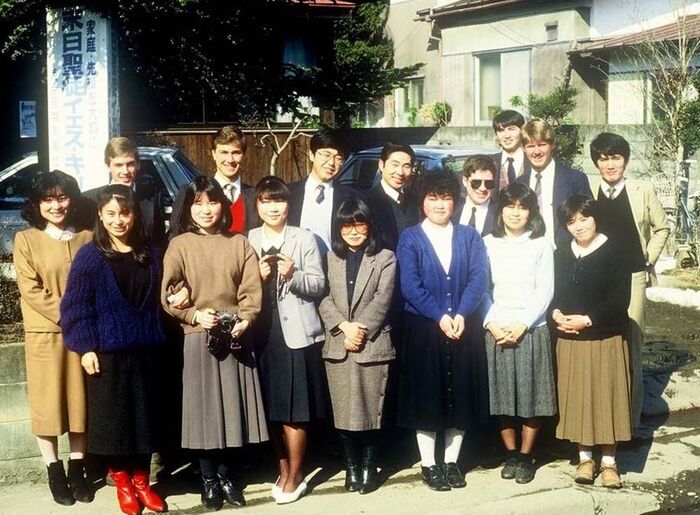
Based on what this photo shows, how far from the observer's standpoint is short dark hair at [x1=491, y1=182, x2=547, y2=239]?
5.16 meters

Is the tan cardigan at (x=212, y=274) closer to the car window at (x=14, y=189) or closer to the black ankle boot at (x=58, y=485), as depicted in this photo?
the black ankle boot at (x=58, y=485)

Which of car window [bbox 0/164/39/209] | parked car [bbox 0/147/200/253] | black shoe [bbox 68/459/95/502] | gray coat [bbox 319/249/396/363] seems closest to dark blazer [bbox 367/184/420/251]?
gray coat [bbox 319/249/396/363]

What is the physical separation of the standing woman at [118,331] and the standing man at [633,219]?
2.84 m

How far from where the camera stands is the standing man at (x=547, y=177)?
18.7 feet

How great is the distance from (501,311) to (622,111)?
520 inches

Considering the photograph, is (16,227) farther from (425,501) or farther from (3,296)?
(425,501)

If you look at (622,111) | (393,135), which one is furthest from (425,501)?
(622,111)

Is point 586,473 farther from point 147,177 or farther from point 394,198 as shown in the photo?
point 147,177

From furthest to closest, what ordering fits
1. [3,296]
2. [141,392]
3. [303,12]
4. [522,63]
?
[522,63] < [303,12] < [3,296] < [141,392]

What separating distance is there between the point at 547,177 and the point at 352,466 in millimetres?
2230

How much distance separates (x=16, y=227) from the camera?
993 cm

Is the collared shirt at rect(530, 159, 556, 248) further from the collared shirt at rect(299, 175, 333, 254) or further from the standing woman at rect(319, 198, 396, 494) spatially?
the collared shirt at rect(299, 175, 333, 254)

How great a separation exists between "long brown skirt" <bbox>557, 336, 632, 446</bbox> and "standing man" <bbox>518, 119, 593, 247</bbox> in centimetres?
81

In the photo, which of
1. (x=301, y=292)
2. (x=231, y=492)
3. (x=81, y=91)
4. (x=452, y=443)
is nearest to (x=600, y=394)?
(x=452, y=443)
